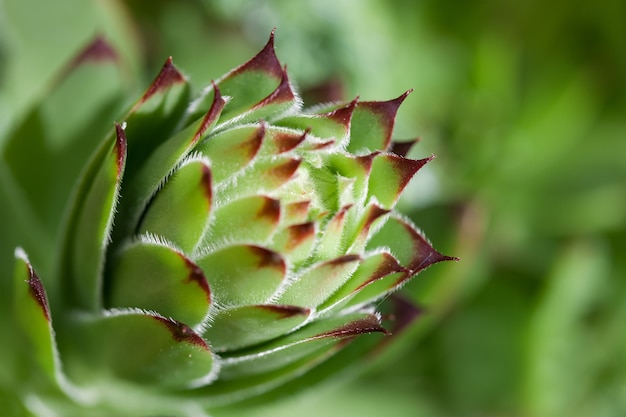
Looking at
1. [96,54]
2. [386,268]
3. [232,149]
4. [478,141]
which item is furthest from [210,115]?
[478,141]

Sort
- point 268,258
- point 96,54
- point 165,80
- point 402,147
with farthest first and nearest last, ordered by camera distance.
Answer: point 96,54 < point 402,147 < point 165,80 < point 268,258

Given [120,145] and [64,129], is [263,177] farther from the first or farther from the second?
[64,129]

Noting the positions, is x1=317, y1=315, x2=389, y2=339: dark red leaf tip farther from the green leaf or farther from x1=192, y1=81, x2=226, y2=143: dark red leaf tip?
the green leaf

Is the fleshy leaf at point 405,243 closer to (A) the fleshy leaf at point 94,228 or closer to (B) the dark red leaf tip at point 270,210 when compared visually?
(B) the dark red leaf tip at point 270,210

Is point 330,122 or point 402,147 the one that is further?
point 402,147

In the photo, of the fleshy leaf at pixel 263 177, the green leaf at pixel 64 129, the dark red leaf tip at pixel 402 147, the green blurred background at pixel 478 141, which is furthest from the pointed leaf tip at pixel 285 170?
the green blurred background at pixel 478 141

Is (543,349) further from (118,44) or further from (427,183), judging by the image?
(118,44)
